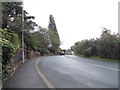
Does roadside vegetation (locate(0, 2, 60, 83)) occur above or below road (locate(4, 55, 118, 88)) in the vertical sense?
above

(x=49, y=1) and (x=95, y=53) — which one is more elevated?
(x=49, y=1)

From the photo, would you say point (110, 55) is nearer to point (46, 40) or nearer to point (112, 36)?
point (112, 36)

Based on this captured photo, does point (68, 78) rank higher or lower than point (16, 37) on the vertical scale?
lower

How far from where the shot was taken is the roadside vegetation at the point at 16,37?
5395 millimetres

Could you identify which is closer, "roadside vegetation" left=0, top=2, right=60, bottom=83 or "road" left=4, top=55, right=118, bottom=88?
"road" left=4, top=55, right=118, bottom=88

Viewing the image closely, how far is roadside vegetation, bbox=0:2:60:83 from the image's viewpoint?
539cm

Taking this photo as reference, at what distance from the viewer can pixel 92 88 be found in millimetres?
4098

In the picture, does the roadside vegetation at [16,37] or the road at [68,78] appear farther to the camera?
the roadside vegetation at [16,37]

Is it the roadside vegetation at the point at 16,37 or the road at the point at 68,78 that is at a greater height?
the roadside vegetation at the point at 16,37

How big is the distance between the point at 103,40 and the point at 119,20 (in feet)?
17.3

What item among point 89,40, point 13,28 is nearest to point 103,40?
point 89,40

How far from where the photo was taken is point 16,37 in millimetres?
11461

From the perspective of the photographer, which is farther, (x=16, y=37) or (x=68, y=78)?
(x=16, y=37)

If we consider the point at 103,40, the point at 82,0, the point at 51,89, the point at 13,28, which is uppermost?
the point at 82,0
